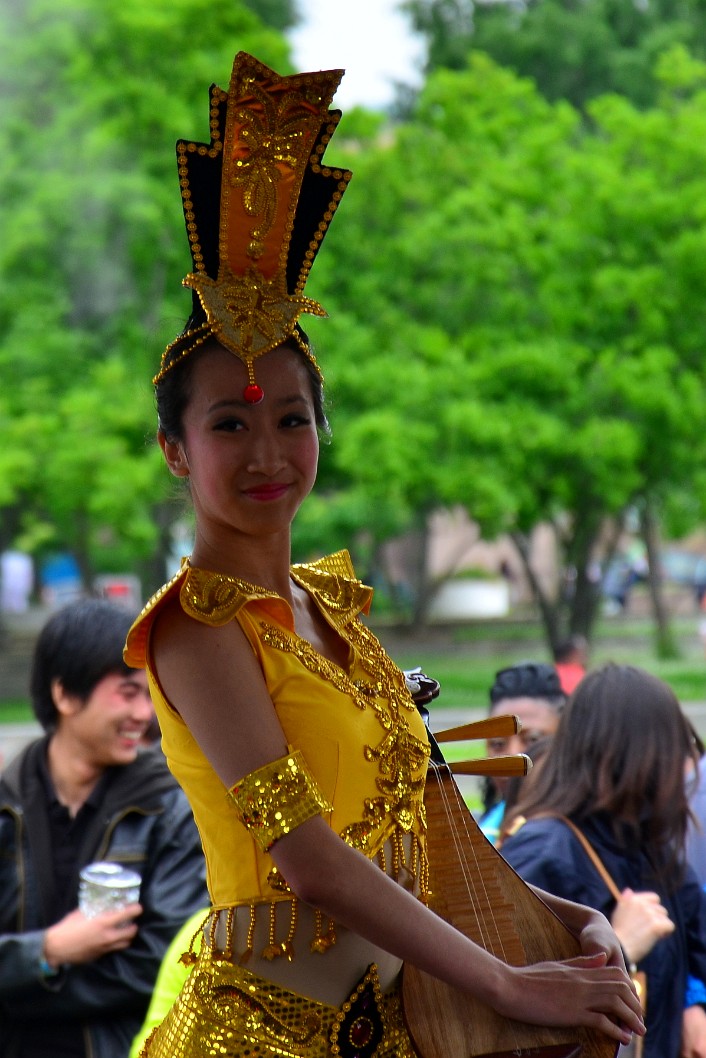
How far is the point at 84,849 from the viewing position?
3244 millimetres

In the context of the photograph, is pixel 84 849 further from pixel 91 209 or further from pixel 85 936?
pixel 91 209

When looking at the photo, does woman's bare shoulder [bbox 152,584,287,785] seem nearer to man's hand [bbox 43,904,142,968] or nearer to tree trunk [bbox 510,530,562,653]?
man's hand [bbox 43,904,142,968]

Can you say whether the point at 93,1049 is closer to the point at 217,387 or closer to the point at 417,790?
the point at 417,790

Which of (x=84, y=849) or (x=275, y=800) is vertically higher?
(x=275, y=800)

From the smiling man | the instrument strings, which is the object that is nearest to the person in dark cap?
the smiling man

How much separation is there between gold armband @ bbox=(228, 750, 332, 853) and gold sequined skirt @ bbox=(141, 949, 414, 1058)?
24 centimetres

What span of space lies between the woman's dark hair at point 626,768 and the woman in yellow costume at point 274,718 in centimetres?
136

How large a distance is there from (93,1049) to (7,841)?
526 mm

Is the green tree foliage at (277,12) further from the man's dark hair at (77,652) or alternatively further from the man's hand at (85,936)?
the man's hand at (85,936)

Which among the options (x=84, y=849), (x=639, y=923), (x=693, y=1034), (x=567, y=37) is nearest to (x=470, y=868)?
(x=639, y=923)

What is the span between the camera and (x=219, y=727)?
1707mm

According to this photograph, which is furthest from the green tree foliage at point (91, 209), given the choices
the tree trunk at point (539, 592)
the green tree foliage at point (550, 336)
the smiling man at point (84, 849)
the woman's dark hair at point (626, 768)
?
the woman's dark hair at point (626, 768)

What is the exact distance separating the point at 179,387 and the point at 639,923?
5.95 ft

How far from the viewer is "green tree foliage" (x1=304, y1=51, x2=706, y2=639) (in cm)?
1477
